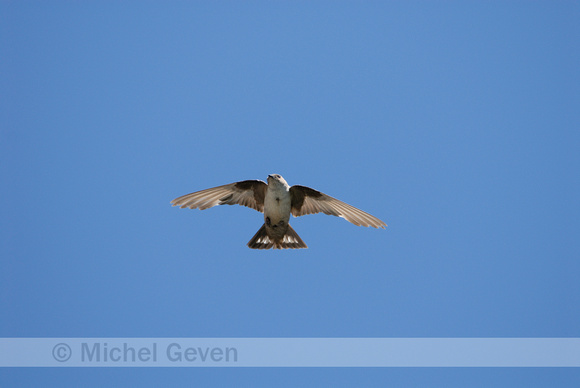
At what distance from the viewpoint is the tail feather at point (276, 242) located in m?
8.70

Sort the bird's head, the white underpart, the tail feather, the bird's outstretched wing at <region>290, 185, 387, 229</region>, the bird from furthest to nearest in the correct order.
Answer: the bird's outstretched wing at <region>290, 185, 387, 229</region> → the tail feather → the bird → the white underpart → the bird's head

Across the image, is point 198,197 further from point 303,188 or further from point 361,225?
point 361,225

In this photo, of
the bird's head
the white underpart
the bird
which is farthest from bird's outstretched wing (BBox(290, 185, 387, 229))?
the bird's head

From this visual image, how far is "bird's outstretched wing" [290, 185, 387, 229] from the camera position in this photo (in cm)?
888

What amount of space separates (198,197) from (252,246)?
176cm

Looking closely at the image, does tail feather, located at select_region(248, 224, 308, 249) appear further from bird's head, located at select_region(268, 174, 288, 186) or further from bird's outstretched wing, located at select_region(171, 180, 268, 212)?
bird's head, located at select_region(268, 174, 288, 186)

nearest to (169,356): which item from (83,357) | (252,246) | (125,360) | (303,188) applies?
(125,360)

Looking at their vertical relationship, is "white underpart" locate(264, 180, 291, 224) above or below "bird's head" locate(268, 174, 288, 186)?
below

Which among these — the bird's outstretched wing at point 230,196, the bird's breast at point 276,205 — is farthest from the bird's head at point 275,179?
the bird's outstretched wing at point 230,196

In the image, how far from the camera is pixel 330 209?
8.99 meters

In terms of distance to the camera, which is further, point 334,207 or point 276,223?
point 334,207

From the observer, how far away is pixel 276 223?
8.32 m

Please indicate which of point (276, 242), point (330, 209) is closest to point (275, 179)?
point (276, 242)

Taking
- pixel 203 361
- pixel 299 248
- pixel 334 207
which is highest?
pixel 334 207
